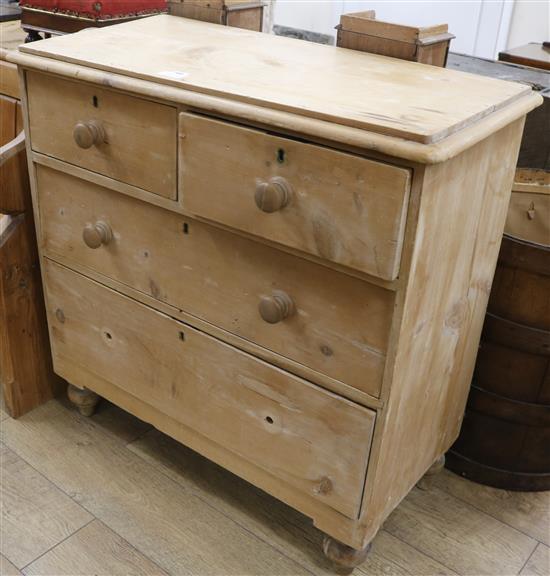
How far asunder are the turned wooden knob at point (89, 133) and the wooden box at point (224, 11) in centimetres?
44

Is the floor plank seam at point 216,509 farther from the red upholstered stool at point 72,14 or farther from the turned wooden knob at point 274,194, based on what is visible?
the red upholstered stool at point 72,14

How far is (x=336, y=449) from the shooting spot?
127cm

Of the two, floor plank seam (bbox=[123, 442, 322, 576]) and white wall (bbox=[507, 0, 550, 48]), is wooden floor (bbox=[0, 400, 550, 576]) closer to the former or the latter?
floor plank seam (bbox=[123, 442, 322, 576])

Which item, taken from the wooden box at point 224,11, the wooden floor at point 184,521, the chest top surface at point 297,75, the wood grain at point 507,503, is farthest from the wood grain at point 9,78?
the wood grain at point 507,503

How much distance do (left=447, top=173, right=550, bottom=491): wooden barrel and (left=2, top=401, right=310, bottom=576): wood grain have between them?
0.49m

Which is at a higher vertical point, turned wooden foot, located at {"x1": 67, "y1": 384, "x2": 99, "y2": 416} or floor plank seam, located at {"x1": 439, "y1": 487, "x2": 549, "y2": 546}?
turned wooden foot, located at {"x1": 67, "y1": 384, "x2": 99, "y2": 416}

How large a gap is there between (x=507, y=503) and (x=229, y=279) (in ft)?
2.71

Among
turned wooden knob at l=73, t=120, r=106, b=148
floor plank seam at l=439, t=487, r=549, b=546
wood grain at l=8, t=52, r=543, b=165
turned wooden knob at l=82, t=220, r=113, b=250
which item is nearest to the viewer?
wood grain at l=8, t=52, r=543, b=165

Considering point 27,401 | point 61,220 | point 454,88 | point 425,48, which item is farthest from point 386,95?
point 27,401

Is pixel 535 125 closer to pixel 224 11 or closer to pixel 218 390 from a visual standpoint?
pixel 224 11

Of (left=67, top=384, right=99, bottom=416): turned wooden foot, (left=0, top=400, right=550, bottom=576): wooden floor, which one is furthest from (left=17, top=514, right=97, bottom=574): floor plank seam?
(left=67, top=384, right=99, bottom=416): turned wooden foot

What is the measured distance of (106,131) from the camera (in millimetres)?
1322

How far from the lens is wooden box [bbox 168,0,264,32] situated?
1587 mm

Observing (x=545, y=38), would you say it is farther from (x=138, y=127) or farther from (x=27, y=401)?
(x=27, y=401)
